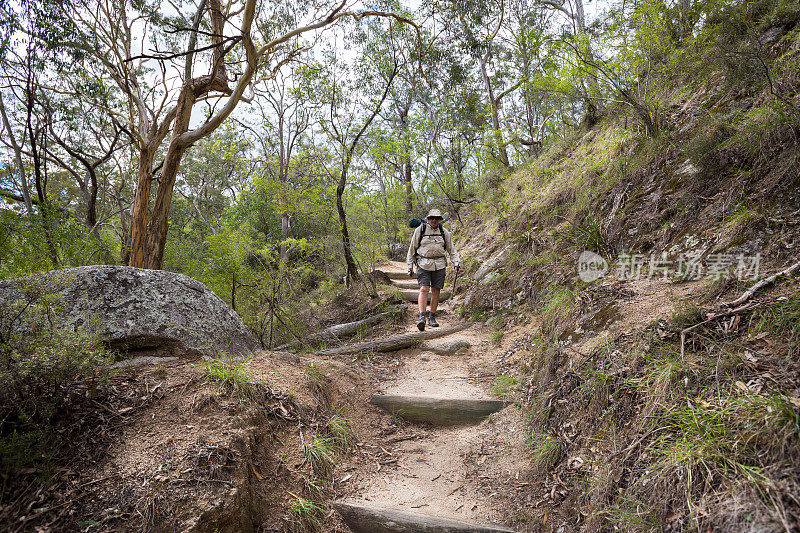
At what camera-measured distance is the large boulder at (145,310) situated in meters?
3.16

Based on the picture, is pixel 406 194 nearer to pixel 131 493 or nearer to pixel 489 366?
pixel 489 366

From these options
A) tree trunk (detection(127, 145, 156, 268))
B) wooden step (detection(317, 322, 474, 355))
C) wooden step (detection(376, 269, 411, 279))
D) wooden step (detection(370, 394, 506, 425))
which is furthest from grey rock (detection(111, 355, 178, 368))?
wooden step (detection(376, 269, 411, 279))

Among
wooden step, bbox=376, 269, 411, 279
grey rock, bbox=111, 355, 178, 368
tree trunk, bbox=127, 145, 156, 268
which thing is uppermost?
tree trunk, bbox=127, 145, 156, 268

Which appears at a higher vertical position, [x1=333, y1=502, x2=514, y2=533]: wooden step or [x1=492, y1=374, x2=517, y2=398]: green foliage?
[x1=492, y1=374, x2=517, y2=398]: green foliage

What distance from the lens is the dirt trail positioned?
2865mm

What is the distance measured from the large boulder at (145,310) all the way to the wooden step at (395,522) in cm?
189

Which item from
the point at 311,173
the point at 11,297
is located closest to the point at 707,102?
the point at 11,297

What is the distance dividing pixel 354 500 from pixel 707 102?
592 centimetres

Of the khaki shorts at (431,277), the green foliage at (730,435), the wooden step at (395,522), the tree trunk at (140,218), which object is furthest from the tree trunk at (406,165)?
the green foliage at (730,435)

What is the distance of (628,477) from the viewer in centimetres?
218

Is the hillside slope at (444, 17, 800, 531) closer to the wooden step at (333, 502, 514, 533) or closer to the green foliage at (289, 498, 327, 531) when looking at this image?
the wooden step at (333, 502, 514, 533)

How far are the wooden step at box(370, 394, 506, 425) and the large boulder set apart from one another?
172 centimetres

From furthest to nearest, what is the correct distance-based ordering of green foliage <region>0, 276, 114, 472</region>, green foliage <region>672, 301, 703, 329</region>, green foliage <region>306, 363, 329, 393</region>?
green foliage <region>306, 363, 329, 393</region>, green foliage <region>672, 301, 703, 329</region>, green foliage <region>0, 276, 114, 472</region>

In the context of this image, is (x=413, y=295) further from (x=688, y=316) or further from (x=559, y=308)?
(x=688, y=316)
